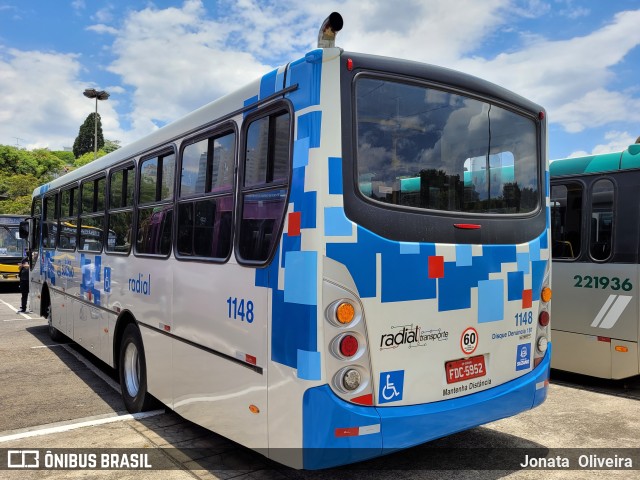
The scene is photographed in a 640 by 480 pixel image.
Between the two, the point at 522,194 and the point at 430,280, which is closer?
the point at 430,280

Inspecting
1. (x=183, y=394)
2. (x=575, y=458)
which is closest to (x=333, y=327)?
(x=183, y=394)

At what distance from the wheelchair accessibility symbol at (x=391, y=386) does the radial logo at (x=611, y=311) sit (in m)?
3.90

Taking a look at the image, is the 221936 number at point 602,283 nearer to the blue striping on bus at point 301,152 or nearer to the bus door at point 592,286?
the bus door at point 592,286

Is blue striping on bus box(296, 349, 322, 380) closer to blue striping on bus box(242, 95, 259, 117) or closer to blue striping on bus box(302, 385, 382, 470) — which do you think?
blue striping on bus box(302, 385, 382, 470)

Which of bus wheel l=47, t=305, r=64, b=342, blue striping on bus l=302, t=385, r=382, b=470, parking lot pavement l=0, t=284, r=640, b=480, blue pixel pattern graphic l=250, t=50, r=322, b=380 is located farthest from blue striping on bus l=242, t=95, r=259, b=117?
bus wheel l=47, t=305, r=64, b=342

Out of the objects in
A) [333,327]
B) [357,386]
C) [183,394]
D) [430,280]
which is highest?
[430,280]

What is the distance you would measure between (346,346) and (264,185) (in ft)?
3.88

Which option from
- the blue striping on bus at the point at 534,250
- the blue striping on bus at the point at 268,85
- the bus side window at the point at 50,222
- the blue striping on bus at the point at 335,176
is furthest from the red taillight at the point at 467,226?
the bus side window at the point at 50,222

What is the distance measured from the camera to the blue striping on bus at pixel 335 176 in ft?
10.6

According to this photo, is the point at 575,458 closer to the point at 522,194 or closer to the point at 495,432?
the point at 495,432

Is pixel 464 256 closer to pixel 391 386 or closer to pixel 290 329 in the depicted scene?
pixel 391 386

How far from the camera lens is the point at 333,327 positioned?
3211mm

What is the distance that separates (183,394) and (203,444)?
534mm

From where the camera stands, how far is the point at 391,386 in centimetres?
342
